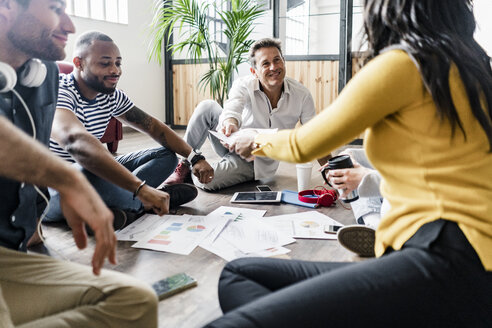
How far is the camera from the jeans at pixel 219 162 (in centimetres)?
259

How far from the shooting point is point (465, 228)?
732 mm

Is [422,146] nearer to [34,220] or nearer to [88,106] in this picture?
[34,220]

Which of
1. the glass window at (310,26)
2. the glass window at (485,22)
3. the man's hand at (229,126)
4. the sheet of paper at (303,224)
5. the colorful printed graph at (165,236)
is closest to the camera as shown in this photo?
the colorful printed graph at (165,236)

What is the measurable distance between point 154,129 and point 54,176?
149cm

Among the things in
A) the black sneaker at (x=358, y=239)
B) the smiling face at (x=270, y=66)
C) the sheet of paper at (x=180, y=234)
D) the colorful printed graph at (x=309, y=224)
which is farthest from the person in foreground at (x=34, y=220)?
the smiling face at (x=270, y=66)

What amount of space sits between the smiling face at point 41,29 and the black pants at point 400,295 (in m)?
0.92

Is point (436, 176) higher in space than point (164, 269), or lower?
higher

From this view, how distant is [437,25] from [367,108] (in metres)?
0.21

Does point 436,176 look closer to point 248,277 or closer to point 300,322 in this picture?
point 300,322

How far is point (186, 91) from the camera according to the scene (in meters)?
6.13

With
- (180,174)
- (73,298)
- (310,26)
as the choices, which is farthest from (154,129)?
(310,26)

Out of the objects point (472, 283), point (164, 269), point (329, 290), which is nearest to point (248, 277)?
point (329, 290)

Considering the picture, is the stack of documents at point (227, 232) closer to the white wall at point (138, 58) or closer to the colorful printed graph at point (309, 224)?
the colorful printed graph at point (309, 224)

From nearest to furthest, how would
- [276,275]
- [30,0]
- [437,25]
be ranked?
[437,25] → [276,275] → [30,0]
